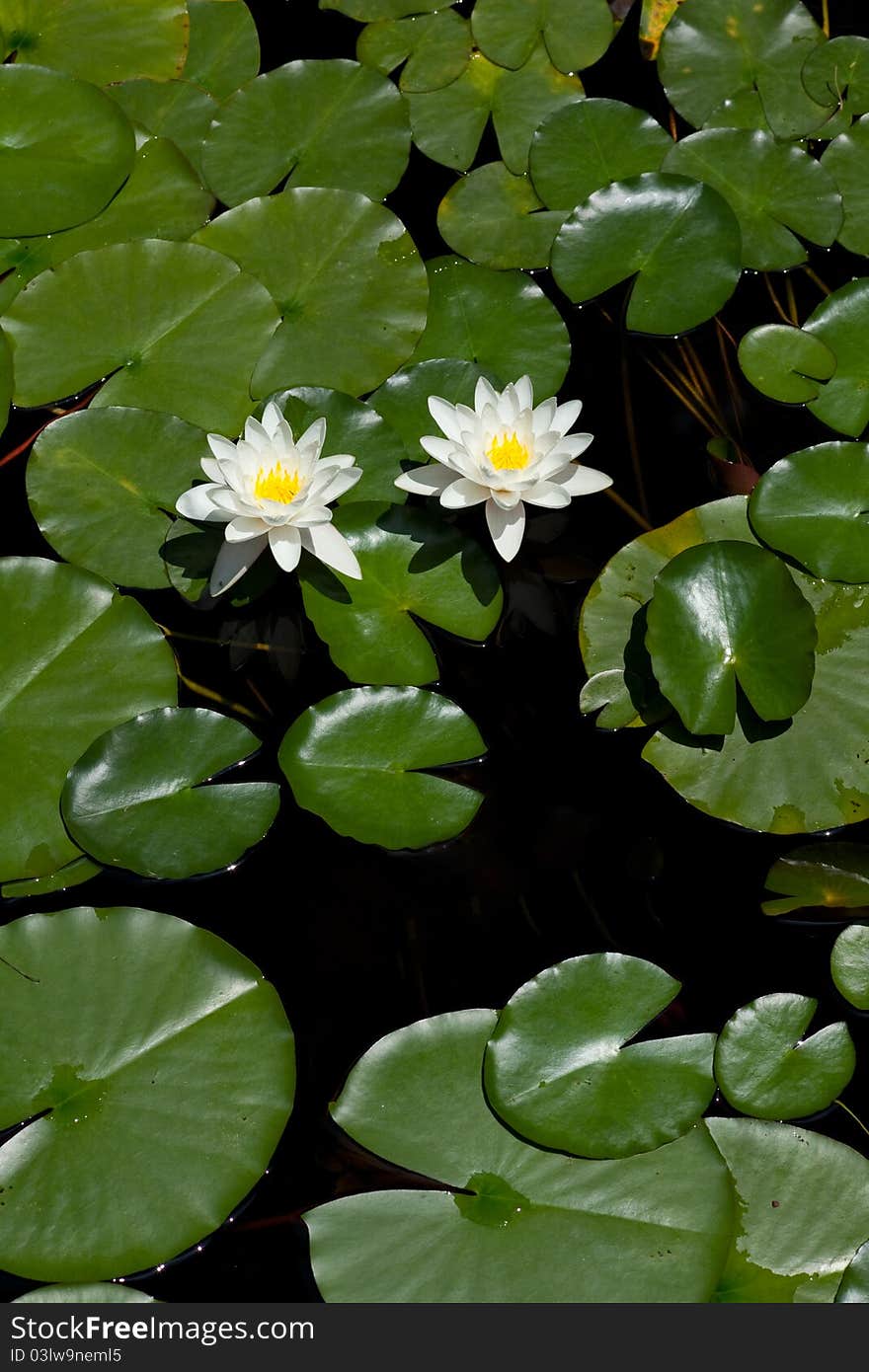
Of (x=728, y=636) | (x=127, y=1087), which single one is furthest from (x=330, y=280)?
(x=127, y=1087)

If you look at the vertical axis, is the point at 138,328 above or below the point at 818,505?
above

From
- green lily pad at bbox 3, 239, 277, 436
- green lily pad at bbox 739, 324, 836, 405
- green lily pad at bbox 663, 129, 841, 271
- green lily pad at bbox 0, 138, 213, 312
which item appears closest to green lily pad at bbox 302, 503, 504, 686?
green lily pad at bbox 3, 239, 277, 436

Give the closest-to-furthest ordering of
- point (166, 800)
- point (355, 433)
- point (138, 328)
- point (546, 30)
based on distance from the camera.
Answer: point (166, 800)
point (355, 433)
point (138, 328)
point (546, 30)

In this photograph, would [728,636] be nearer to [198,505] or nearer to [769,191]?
[198,505]

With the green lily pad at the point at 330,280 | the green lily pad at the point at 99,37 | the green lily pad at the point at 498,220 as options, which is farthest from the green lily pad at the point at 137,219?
→ the green lily pad at the point at 498,220

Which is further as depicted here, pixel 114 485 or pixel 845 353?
pixel 845 353

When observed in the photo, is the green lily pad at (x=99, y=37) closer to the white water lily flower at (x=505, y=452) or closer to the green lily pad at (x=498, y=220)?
the green lily pad at (x=498, y=220)

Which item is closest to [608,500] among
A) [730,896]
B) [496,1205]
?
[730,896]
